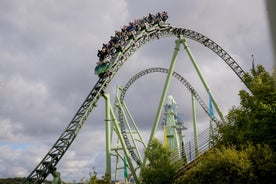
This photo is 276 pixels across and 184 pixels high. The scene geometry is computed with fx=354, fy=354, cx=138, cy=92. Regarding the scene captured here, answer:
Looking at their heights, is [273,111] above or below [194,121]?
below

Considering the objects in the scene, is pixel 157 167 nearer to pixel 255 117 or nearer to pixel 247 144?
pixel 247 144

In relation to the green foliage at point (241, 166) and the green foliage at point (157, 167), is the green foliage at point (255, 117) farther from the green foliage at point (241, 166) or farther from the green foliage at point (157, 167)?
the green foliage at point (157, 167)

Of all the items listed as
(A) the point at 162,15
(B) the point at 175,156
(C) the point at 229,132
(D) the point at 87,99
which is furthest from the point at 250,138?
(A) the point at 162,15

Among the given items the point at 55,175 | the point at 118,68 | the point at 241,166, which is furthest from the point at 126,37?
the point at 241,166

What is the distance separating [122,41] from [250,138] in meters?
11.6

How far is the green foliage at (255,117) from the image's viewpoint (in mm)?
15898

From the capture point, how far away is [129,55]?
78.7 ft

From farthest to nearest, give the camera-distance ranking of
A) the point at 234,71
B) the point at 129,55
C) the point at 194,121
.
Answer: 1. the point at 194,121
2. the point at 234,71
3. the point at 129,55

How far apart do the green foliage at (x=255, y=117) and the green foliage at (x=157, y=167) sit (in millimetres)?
3175

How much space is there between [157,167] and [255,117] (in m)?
5.94

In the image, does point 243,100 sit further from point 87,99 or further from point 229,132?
point 87,99

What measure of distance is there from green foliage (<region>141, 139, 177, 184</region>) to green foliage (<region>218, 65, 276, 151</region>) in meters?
3.17

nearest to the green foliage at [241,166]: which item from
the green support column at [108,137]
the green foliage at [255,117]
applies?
the green foliage at [255,117]

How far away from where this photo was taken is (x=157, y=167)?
763 inches
